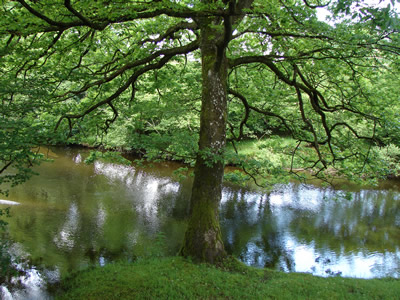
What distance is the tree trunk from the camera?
19.6 ft

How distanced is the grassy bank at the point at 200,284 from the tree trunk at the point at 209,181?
35 centimetres

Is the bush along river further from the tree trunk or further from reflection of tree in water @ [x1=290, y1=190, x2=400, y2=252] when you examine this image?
the tree trunk

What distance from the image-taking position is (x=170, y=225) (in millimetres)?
10641

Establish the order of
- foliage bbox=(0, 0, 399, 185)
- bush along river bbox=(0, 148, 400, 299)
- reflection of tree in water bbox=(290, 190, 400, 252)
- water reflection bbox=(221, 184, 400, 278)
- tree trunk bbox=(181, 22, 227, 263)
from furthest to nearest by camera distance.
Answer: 1. reflection of tree in water bbox=(290, 190, 400, 252)
2. water reflection bbox=(221, 184, 400, 278)
3. bush along river bbox=(0, 148, 400, 299)
4. tree trunk bbox=(181, 22, 227, 263)
5. foliage bbox=(0, 0, 399, 185)

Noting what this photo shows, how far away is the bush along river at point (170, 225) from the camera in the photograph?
310 inches

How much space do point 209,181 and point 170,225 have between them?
5.21 meters

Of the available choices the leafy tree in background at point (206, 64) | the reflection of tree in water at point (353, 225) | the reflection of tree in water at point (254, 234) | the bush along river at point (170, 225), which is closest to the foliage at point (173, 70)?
the leafy tree in background at point (206, 64)

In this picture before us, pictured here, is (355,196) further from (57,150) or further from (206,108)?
(57,150)

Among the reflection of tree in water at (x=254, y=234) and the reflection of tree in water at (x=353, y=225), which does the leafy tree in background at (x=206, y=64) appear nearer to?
the reflection of tree in water at (x=254, y=234)

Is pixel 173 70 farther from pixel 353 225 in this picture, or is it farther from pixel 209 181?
pixel 353 225

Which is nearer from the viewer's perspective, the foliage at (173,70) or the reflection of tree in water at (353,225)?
the foliage at (173,70)

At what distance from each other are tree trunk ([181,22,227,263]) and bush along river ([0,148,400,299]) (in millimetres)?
1423

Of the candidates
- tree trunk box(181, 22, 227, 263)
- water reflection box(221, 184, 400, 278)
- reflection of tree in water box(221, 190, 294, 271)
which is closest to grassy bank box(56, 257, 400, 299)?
tree trunk box(181, 22, 227, 263)

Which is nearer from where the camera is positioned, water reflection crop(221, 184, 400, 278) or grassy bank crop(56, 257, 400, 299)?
grassy bank crop(56, 257, 400, 299)
